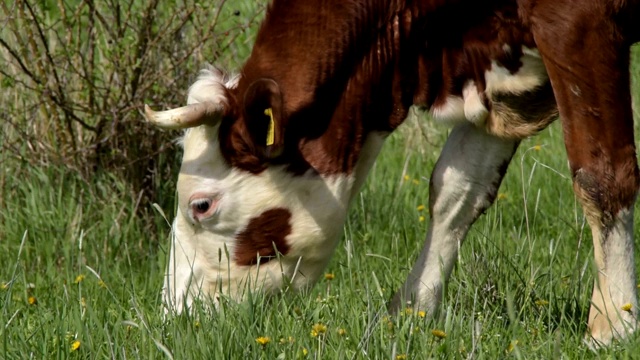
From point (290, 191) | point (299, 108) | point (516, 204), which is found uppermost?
point (299, 108)

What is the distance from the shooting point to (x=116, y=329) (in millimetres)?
4145

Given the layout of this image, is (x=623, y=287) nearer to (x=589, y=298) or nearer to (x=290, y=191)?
(x=589, y=298)

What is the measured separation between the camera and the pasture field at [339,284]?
3.98m

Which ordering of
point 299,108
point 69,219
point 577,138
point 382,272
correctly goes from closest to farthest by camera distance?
point 577,138 < point 299,108 < point 382,272 < point 69,219

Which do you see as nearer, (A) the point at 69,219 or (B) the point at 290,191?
(B) the point at 290,191

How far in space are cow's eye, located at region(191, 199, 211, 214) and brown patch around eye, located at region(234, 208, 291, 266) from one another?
0.58ft

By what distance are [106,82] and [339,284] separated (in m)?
1.91

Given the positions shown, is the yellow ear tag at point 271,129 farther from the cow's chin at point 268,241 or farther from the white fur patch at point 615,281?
the white fur patch at point 615,281

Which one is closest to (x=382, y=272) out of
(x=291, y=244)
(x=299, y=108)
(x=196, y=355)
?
(x=291, y=244)

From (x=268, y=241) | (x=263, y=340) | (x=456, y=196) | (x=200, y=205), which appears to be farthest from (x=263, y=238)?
(x=263, y=340)

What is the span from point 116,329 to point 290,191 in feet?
3.71

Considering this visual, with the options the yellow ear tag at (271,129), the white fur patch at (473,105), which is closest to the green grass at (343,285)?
the white fur patch at (473,105)

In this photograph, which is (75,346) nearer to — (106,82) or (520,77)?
(520,77)

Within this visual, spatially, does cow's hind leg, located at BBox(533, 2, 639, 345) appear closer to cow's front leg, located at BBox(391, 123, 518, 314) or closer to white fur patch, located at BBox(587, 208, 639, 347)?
white fur patch, located at BBox(587, 208, 639, 347)
